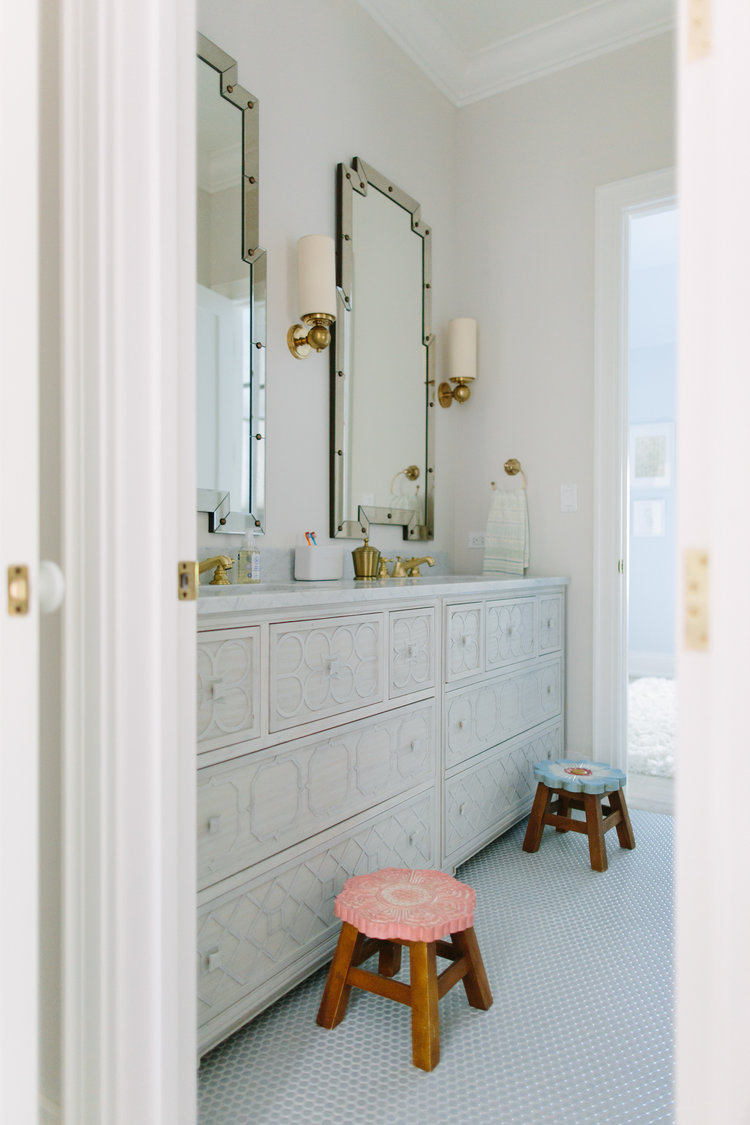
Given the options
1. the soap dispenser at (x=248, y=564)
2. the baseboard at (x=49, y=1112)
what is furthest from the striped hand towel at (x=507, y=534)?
the baseboard at (x=49, y=1112)

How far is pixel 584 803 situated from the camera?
2.32 m

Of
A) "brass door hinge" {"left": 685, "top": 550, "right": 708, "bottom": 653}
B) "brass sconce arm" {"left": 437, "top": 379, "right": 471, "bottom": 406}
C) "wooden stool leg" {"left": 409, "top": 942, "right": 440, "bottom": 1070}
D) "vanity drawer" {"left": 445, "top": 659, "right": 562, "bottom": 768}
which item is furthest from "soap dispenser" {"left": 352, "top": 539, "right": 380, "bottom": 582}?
"brass door hinge" {"left": 685, "top": 550, "right": 708, "bottom": 653}

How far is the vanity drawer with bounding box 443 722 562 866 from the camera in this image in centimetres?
216

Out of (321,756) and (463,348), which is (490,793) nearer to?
(321,756)

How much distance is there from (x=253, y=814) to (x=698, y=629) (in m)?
1.02

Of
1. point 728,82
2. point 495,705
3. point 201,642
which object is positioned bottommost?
point 495,705

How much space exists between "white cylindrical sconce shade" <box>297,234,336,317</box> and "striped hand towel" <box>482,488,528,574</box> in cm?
118

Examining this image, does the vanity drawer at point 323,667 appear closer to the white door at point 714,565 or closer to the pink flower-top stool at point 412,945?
the pink flower-top stool at point 412,945

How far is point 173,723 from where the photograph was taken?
1.00 metres

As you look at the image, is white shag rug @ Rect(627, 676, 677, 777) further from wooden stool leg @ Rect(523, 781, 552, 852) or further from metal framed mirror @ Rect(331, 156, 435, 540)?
metal framed mirror @ Rect(331, 156, 435, 540)

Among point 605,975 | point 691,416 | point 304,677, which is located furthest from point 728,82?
point 605,975

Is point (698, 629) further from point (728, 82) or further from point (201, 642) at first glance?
point (201, 642)

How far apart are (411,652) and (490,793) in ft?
2.41

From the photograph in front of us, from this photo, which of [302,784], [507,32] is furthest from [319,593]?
[507,32]
